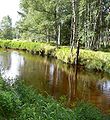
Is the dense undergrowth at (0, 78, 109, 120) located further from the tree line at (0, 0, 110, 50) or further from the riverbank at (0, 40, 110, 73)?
the tree line at (0, 0, 110, 50)

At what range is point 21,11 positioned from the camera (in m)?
60.7

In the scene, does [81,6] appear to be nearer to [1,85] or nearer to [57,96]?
[57,96]

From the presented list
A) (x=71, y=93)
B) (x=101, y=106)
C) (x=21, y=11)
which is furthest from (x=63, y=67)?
(x=21, y=11)

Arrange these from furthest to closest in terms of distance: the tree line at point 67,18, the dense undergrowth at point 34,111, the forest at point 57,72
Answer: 1. the tree line at point 67,18
2. the forest at point 57,72
3. the dense undergrowth at point 34,111

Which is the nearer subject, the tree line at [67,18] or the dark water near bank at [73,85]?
the dark water near bank at [73,85]

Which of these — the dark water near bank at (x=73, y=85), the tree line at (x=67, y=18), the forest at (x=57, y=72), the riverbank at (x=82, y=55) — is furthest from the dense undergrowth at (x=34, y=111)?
the tree line at (x=67, y=18)

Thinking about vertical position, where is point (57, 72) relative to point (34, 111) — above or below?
below

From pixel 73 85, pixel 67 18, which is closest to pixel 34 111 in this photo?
pixel 73 85

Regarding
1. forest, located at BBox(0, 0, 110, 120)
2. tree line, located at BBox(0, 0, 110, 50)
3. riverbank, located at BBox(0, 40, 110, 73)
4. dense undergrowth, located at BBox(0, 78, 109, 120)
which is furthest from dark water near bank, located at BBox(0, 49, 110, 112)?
tree line, located at BBox(0, 0, 110, 50)

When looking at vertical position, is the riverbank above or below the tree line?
below

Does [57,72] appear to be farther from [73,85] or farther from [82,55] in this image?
[73,85]

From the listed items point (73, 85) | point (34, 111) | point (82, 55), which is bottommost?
point (73, 85)

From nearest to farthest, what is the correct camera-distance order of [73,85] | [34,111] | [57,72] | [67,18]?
Answer: 1. [34,111]
2. [73,85]
3. [57,72]
4. [67,18]

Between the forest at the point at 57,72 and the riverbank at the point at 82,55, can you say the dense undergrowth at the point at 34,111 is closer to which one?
the forest at the point at 57,72
